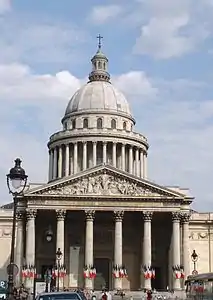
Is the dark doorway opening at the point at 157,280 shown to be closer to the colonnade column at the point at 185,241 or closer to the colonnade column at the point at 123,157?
the colonnade column at the point at 185,241

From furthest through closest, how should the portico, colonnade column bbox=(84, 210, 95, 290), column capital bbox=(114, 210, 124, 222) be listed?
1. column capital bbox=(114, 210, 124, 222)
2. the portico
3. colonnade column bbox=(84, 210, 95, 290)

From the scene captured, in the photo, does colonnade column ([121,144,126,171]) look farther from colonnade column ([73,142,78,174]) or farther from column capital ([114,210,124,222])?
column capital ([114,210,124,222])

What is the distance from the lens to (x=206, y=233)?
3492 inches

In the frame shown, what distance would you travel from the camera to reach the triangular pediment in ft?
254

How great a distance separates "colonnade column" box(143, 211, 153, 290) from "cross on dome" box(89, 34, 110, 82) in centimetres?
4078

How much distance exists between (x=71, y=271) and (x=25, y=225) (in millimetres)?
8269

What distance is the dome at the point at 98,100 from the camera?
108062 mm

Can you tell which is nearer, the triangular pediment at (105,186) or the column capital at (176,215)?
the triangular pediment at (105,186)

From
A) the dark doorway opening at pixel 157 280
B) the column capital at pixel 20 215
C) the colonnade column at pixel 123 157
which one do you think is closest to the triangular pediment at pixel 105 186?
the column capital at pixel 20 215

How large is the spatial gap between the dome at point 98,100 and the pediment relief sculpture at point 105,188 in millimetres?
30201

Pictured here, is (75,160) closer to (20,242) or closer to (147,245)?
(20,242)

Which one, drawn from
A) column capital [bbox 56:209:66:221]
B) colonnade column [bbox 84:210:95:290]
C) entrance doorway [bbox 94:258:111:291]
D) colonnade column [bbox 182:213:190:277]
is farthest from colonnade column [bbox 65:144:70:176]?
colonnade column [bbox 182:213:190:277]

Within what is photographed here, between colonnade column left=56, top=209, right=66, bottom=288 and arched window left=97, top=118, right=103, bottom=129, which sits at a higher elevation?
arched window left=97, top=118, right=103, bottom=129

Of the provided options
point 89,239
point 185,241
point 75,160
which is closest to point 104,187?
point 89,239
